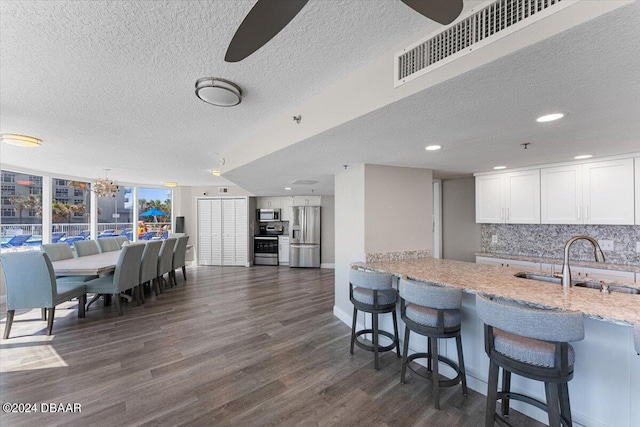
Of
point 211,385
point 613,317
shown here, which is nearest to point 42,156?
point 211,385

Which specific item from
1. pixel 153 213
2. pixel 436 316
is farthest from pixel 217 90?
pixel 153 213

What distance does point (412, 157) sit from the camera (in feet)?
9.32

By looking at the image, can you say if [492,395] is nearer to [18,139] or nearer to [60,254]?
[18,139]

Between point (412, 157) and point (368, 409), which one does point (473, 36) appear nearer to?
point (412, 157)

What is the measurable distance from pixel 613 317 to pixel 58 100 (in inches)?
156

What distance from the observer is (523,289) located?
1906 mm

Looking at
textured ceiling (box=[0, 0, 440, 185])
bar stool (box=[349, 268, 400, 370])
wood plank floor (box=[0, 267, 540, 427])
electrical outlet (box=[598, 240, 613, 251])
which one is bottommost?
wood plank floor (box=[0, 267, 540, 427])

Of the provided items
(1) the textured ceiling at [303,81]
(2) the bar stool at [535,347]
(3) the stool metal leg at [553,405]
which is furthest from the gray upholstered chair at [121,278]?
(3) the stool metal leg at [553,405]

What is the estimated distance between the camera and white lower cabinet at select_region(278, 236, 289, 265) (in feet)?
25.8

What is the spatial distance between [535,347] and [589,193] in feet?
9.44

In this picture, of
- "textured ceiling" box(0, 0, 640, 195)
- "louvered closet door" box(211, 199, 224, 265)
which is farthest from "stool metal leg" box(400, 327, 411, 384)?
"louvered closet door" box(211, 199, 224, 265)

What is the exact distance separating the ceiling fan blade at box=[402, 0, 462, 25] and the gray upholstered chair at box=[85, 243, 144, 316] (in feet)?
15.1

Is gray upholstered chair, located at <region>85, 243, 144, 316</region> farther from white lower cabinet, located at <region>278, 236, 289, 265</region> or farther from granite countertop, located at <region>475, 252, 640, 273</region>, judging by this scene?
granite countertop, located at <region>475, 252, 640, 273</region>

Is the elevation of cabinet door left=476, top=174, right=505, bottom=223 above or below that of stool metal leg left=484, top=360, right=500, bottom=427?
above
